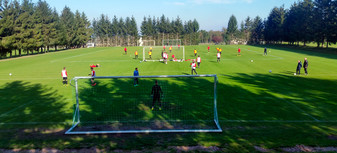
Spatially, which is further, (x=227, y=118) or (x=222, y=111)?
(x=222, y=111)

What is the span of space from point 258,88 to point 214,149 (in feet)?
37.9

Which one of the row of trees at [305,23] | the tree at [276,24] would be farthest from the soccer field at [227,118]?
the tree at [276,24]

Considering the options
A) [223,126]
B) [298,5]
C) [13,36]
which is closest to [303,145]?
[223,126]

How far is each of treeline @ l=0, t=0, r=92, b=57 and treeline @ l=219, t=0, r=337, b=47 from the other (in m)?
73.4

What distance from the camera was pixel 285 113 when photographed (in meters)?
12.3

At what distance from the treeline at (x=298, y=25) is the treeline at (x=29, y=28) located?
241 ft

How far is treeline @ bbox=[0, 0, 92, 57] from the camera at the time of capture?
46.8m

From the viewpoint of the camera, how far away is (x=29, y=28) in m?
56.2

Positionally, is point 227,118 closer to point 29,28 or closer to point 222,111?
point 222,111

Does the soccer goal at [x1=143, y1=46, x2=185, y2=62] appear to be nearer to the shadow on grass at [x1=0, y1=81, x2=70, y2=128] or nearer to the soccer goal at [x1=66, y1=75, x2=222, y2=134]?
the soccer goal at [x1=66, y1=75, x2=222, y2=134]

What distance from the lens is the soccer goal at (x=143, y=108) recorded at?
1049 centimetres

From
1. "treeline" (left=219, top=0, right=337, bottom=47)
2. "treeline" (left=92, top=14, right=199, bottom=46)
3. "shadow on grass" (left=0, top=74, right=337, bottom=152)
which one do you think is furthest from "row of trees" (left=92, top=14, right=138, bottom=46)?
"shadow on grass" (left=0, top=74, right=337, bottom=152)

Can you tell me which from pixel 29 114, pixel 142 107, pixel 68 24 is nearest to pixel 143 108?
pixel 142 107

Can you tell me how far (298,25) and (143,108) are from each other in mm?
75289
